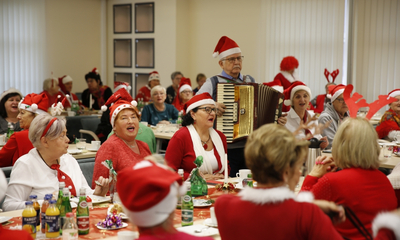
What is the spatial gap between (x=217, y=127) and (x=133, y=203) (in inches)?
118

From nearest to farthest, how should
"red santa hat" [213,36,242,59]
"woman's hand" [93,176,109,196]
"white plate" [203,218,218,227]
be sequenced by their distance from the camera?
Answer: "white plate" [203,218,218,227], "woman's hand" [93,176,109,196], "red santa hat" [213,36,242,59]

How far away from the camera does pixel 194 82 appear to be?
34.2ft

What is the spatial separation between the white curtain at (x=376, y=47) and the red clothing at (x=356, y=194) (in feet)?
23.2

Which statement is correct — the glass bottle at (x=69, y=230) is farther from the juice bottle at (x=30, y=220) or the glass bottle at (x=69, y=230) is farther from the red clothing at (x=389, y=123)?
the red clothing at (x=389, y=123)

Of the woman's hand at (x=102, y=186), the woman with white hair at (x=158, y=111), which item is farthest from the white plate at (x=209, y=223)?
the woman with white hair at (x=158, y=111)

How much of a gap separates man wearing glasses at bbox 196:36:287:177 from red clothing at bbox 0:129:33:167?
5.14ft

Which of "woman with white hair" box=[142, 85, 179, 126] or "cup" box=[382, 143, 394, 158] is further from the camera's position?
"woman with white hair" box=[142, 85, 179, 126]

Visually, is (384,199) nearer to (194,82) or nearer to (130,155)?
(130,155)

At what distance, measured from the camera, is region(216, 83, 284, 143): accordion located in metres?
4.24

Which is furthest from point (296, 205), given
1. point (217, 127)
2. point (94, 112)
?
point (94, 112)

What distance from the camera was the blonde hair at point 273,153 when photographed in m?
1.55

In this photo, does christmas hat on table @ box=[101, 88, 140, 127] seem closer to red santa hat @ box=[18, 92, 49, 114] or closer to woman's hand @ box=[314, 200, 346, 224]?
red santa hat @ box=[18, 92, 49, 114]

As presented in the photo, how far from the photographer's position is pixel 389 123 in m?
5.19

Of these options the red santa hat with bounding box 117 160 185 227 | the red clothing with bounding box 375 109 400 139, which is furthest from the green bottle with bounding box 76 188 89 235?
the red clothing with bounding box 375 109 400 139
